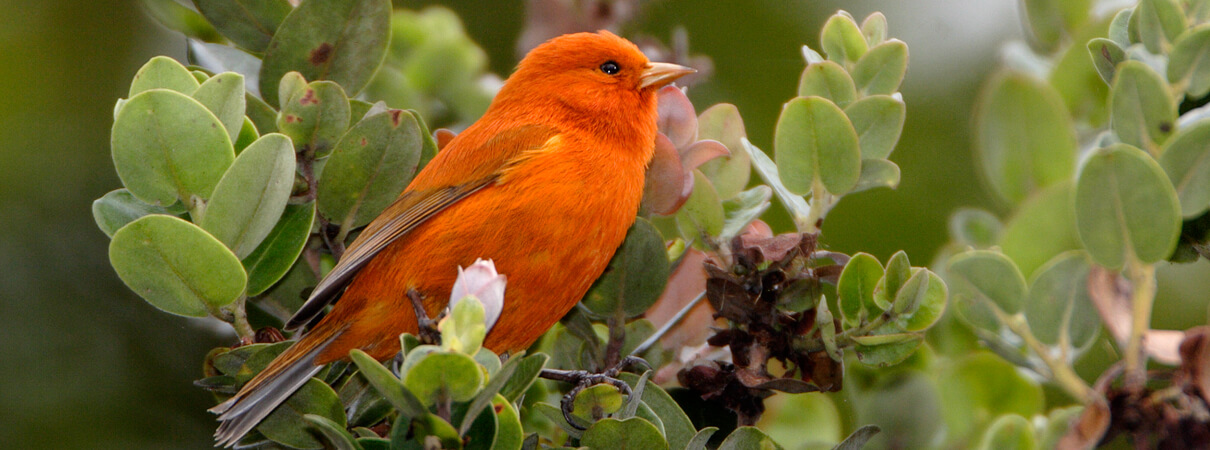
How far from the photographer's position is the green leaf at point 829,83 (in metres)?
2.52

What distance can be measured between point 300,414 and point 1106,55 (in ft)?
6.69

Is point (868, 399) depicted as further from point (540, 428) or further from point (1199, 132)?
point (1199, 132)

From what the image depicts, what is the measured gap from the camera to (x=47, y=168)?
20.5ft

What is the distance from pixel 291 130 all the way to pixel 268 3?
0.49 meters

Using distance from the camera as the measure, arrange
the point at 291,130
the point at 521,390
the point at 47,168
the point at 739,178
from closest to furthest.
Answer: the point at 521,390, the point at 291,130, the point at 739,178, the point at 47,168

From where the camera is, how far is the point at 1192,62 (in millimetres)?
2213

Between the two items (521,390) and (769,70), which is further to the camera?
(769,70)

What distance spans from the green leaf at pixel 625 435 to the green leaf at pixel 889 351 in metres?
0.53

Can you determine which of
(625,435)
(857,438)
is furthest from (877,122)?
(625,435)

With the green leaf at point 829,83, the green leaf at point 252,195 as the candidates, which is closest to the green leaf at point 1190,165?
the green leaf at point 829,83

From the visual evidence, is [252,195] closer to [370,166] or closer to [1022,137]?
[370,166]

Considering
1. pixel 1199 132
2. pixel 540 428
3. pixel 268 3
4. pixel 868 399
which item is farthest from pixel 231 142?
pixel 1199 132

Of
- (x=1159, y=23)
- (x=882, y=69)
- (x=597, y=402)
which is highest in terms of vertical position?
(x=1159, y=23)

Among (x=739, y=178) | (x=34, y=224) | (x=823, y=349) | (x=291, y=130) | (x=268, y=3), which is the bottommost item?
(x=34, y=224)
